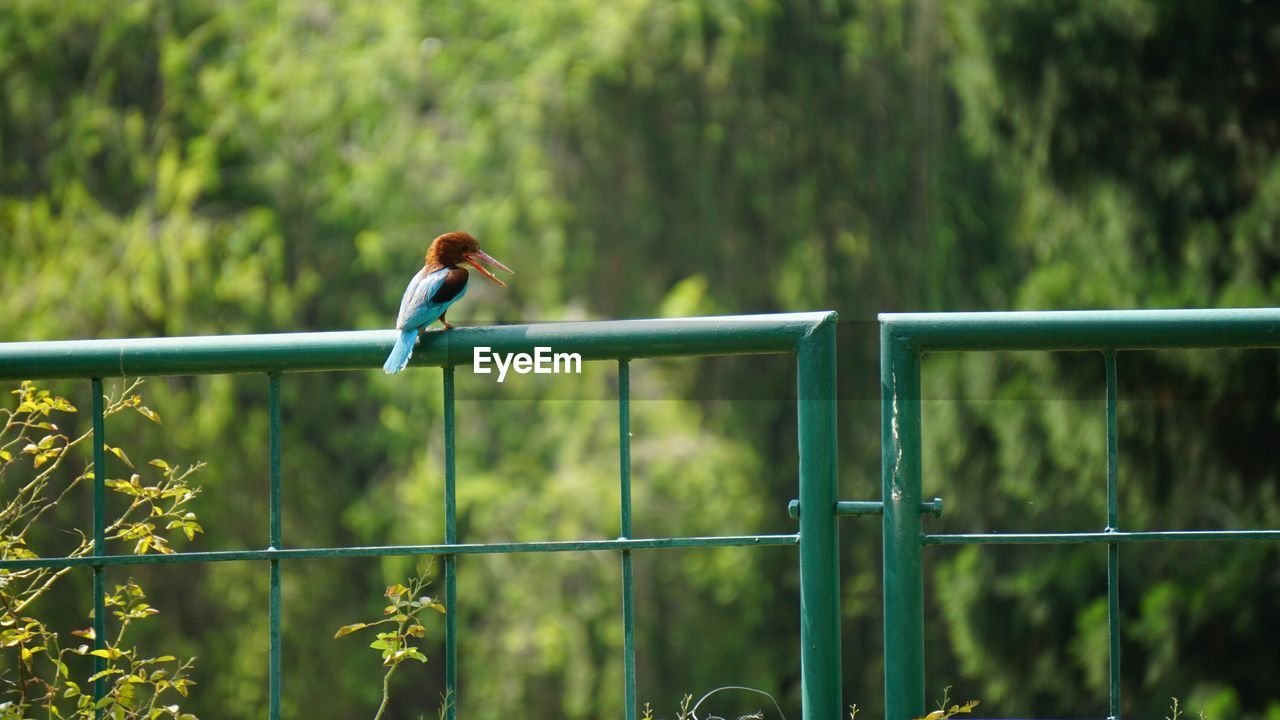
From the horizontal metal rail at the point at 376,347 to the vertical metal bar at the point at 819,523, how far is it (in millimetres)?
39

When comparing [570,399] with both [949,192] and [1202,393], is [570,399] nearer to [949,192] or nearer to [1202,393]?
[949,192]

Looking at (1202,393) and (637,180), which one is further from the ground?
(637,180)

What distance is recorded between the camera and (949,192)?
11258mm

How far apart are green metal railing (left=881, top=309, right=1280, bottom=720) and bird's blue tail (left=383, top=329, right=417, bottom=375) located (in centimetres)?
62

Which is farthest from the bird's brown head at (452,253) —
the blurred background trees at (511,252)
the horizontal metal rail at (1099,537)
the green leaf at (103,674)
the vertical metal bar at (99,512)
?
the blurred background trees at (511,252)

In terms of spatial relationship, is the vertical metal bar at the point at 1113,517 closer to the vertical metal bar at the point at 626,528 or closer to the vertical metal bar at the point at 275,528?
the vertical metal bar at the point at 626,528

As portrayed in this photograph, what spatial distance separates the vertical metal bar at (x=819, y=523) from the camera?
1.69 metres

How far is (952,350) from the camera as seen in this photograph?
1720 millimetres

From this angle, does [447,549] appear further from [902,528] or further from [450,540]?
[902,528]

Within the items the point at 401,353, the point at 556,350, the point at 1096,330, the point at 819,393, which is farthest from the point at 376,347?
the point at 1096,330

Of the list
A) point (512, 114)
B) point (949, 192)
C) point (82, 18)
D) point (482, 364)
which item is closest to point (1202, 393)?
point (949, 192)

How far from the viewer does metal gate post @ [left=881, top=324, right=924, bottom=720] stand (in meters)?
1.69

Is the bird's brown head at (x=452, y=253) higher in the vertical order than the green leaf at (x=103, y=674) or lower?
higher

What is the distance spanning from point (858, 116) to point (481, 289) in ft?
11.9
